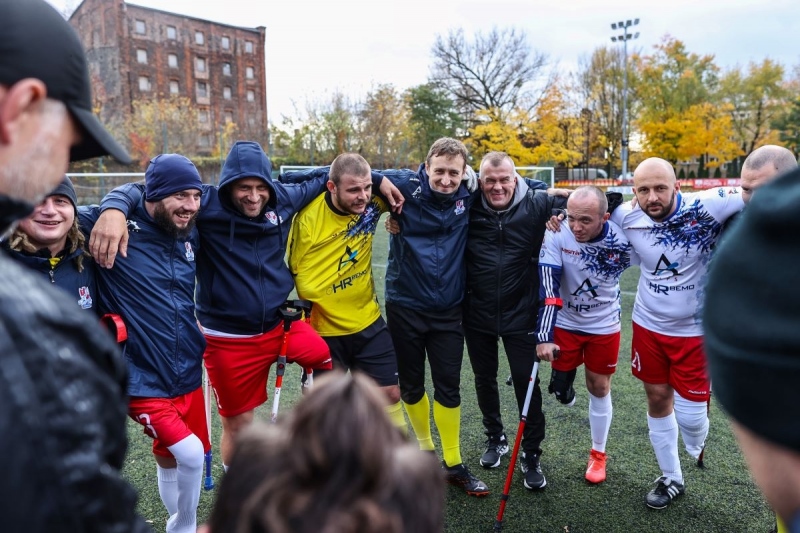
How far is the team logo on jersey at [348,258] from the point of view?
172 inches

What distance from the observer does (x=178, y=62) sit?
5062 centimetres

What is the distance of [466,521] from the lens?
3.80 m

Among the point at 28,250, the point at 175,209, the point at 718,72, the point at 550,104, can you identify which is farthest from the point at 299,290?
the point at 718,72

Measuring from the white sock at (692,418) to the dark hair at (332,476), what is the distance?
3612 millimetres

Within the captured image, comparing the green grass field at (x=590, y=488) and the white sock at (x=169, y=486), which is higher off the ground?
the white sock at (x=169, y=486)

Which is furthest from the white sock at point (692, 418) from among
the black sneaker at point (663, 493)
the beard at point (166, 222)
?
the beard at point (166, 222)

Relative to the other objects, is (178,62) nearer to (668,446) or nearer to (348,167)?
(348,167)

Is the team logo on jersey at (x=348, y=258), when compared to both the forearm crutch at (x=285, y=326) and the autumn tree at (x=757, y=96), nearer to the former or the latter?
the forearm crutch at (x=285, y=326)

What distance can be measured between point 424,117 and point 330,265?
3474 cm

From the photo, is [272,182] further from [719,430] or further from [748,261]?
[719,430]

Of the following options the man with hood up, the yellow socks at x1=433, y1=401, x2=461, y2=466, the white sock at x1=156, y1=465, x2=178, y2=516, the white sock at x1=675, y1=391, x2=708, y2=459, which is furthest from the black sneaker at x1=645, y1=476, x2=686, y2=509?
the white sock at x1=156, y1=465, x2=178, y2=516

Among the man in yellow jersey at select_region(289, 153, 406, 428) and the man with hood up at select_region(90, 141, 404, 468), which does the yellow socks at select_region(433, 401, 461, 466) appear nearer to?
the man in yellow jersey at select_region(289, 153, 406, 428)

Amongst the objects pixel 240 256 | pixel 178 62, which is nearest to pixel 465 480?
pixel 240 256

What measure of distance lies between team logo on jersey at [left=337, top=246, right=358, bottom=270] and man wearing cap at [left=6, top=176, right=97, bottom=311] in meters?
1.69
